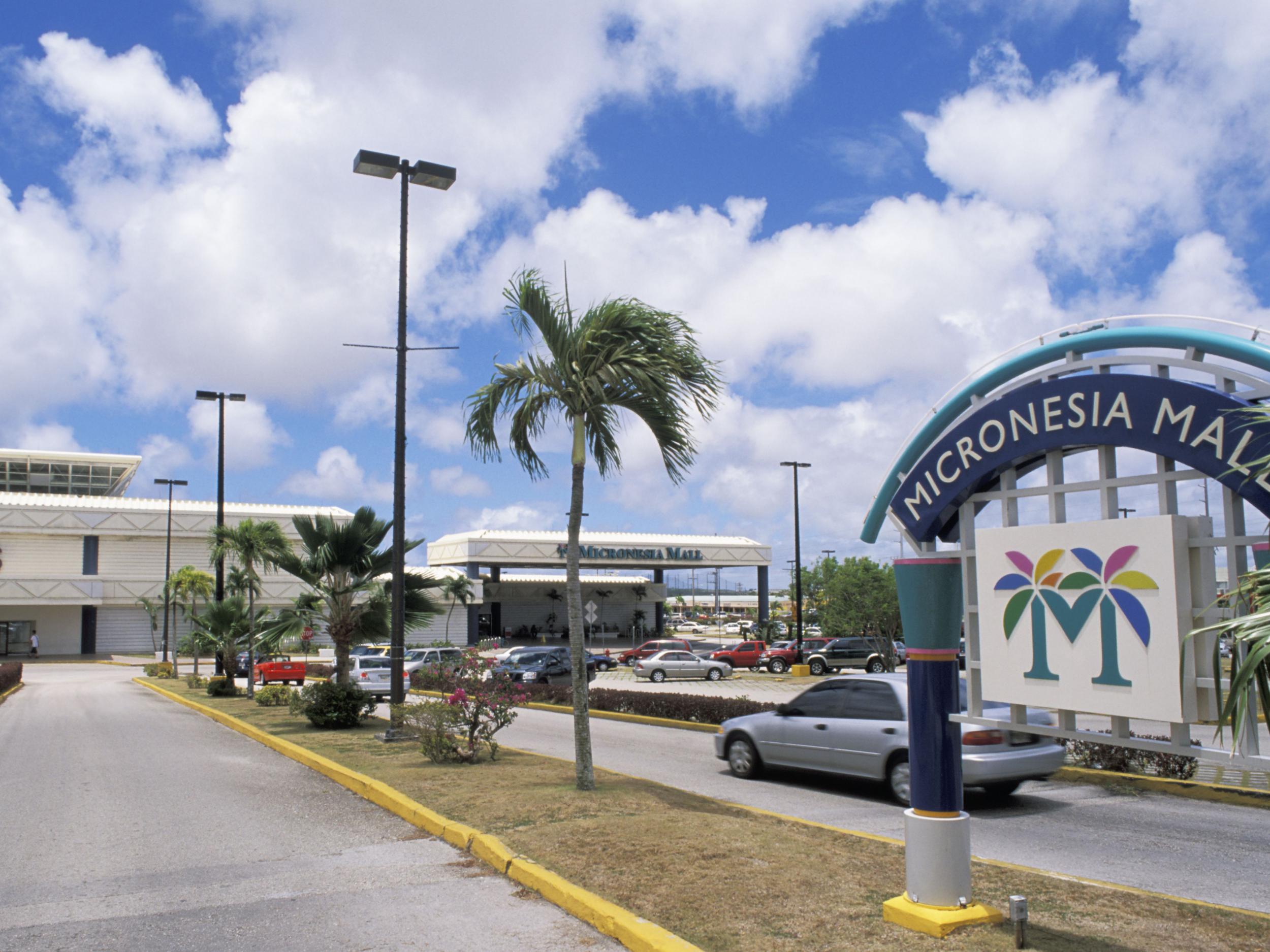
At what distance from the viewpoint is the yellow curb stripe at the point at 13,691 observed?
90.9 ft

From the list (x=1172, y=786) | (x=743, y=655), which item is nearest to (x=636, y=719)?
(x=1172, y=786)

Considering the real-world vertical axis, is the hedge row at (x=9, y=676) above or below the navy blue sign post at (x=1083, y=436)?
below

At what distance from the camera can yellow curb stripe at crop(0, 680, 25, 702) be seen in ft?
90.9

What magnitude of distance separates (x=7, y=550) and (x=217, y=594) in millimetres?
35490

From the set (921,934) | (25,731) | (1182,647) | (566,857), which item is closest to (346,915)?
(566,857)

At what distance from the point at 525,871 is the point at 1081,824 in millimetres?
5959

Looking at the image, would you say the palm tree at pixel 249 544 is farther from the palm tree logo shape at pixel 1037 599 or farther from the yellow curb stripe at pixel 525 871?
the palm tree logo shape at pixel 1037 599

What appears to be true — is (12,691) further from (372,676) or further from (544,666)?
(544,666)

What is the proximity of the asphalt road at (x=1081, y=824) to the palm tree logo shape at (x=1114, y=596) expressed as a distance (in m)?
3.15

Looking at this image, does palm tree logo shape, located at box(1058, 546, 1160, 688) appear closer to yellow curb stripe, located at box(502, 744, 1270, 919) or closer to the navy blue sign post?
the navy blue sign post

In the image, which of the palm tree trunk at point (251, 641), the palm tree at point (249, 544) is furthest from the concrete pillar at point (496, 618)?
the palm tree trunk at point (251, 641)

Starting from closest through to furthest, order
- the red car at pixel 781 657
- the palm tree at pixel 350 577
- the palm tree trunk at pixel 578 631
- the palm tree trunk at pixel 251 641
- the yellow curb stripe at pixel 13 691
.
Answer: the palm tree trunk at pixel 578 631 < the palm tree at pixel 350 577 < the palm tree trunk at pixel 251 641 < the yellow curb stripe at pixel 13 691 < the red car at pixel 781 657

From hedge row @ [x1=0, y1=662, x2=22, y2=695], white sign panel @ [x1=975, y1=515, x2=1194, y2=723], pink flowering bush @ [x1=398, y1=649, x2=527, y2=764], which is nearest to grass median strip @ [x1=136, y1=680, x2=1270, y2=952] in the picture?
white sign panel @ [x1=975, y1=515, x2=1194, y2=723]

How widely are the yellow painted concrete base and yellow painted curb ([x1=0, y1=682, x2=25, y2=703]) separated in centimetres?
2844
